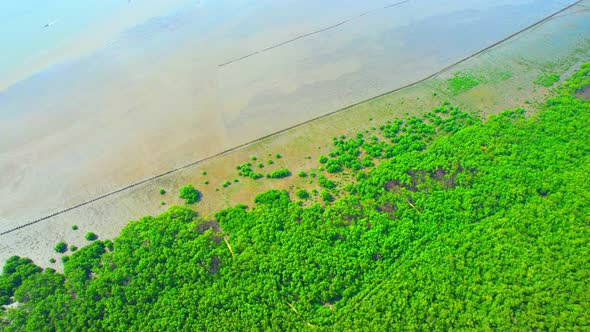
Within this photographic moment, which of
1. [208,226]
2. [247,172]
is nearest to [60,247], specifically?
[208,226]

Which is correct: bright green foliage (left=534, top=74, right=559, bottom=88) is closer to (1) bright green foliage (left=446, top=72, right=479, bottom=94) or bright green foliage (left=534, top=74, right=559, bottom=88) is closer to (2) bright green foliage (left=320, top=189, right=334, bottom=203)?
(1) bright green foliage (left=446, top=72, right=479, bottom=94)

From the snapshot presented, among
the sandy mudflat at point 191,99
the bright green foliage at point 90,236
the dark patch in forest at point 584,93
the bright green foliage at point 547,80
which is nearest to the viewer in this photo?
the bright green foliage at point 90,236

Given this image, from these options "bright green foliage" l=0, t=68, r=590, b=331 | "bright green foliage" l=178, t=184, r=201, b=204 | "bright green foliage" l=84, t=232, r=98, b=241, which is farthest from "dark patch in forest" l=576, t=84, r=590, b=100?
"bright green foliage" l=84, t=232, r=98, b=241

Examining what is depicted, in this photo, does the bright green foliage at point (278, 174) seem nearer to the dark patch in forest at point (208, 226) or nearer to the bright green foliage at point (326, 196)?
the bright green foliage at point (326, 196)

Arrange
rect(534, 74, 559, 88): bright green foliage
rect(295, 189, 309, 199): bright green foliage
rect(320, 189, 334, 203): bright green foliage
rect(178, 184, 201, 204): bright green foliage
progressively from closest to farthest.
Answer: rect(320, 189, 334, 203): bright green foliage < rect(295, 189, 309, 199): bright green foliage < rect(178, 184, 201, 204): bright green foliage < rect(534, 74, 559, 88): bright green foliage

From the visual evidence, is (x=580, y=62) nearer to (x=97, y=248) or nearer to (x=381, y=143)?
(x=381, y=143)

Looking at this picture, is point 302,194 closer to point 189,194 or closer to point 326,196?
point 326,196

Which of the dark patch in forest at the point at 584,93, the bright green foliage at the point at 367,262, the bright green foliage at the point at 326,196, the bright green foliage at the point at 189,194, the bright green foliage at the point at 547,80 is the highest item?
the bright green foliage at the point at 547,80

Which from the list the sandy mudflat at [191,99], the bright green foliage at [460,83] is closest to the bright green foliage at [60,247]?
the sandy mudflat at [191,99]
